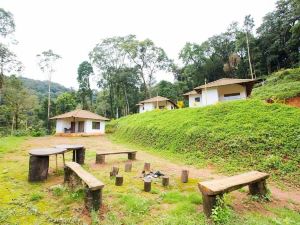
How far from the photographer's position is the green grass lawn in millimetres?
3717

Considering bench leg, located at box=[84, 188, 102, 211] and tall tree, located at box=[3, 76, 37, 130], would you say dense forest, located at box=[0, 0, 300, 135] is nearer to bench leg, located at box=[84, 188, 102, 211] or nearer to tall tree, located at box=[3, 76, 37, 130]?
tall tree, located at box=[3, 76, 37, 130]

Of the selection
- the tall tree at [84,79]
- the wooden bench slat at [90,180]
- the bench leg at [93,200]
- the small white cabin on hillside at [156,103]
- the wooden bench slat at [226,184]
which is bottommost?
the bench leg at [93,200]

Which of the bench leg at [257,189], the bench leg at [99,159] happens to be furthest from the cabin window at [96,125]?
the bench leg at [257,189]

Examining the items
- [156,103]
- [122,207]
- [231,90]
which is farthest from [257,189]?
[156,103]

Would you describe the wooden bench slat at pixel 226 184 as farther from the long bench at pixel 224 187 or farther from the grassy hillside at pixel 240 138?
the grassy hillside at pixel 240 138

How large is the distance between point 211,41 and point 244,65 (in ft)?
26.9

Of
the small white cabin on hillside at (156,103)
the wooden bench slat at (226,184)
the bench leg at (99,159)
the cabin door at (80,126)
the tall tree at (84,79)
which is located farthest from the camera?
the tall tree at (84,79)

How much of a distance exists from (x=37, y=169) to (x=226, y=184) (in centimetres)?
490

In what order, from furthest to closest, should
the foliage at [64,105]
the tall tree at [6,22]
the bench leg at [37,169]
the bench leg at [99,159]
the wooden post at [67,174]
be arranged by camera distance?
the foliage at [64,105] → the tall tree at [6,22] → the bench leg at [99,159] → the bench leg at [37,169] → the wooden post at [67,174]

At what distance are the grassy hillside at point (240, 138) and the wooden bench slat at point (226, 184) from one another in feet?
9.06

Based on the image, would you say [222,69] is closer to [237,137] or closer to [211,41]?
[211,41]

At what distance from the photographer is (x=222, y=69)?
4178 cm

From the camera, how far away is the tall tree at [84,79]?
127 feet

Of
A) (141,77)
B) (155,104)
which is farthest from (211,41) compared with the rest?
(155,104)
